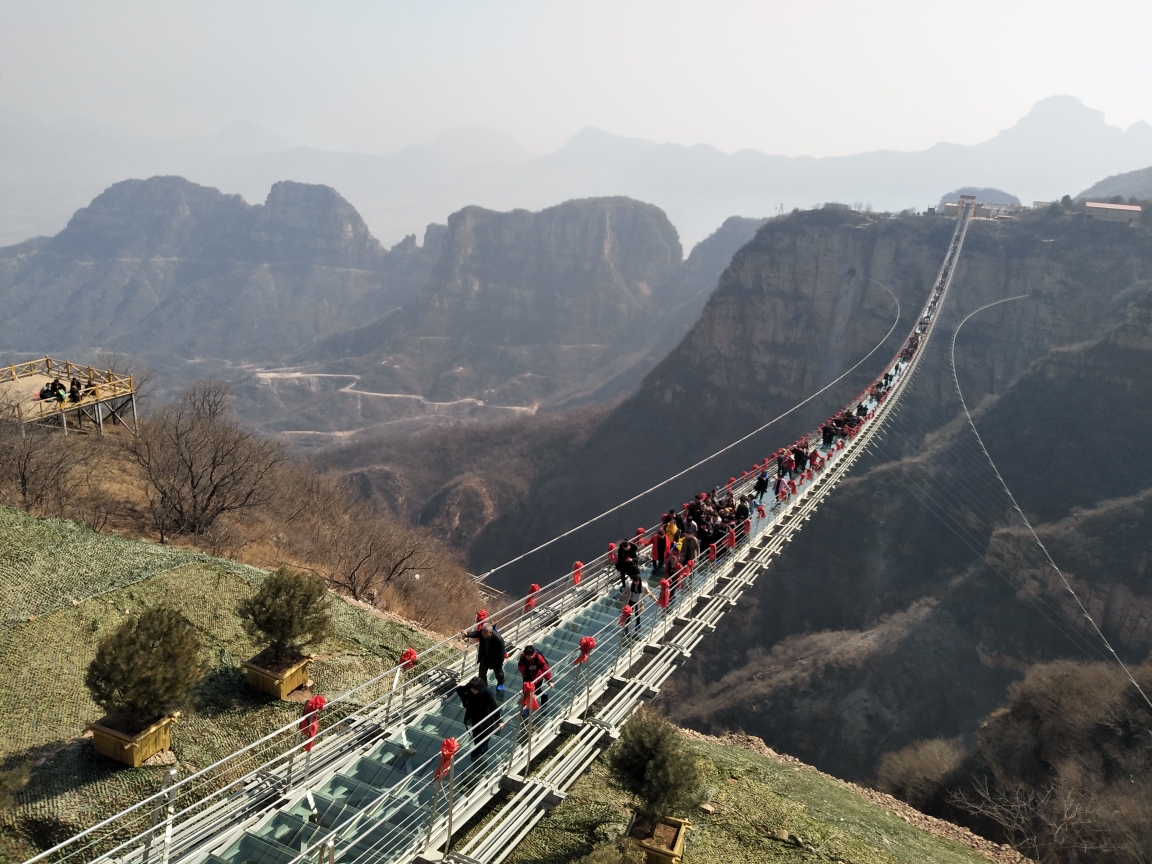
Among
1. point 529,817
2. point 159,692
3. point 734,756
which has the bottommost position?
point 734,756

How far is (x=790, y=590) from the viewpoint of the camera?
163 ft

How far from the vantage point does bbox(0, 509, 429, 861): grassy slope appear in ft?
26.0

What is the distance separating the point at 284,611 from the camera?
1048 cm

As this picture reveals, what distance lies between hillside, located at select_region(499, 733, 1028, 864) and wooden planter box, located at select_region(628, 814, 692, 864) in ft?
3.24

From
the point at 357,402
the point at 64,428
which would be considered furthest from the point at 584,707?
the point at 357,402

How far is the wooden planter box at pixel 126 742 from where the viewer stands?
832 cm

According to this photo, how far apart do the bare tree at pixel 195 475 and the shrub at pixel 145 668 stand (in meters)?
10.2

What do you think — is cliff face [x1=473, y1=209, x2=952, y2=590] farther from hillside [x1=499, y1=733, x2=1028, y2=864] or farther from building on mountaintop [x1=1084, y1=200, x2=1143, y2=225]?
hillside [x1=499, y1=733, x2=1028, y2=864]

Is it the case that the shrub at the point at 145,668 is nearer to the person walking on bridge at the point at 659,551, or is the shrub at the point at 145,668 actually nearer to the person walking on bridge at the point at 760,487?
the person walking on bridge at the point at 659,551

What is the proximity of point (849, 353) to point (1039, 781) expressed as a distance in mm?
56838

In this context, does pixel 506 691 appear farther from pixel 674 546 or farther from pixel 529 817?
pixel 674 546

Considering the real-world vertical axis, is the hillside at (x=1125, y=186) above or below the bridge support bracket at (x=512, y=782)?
above

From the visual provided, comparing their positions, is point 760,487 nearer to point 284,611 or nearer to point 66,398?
point 284,611

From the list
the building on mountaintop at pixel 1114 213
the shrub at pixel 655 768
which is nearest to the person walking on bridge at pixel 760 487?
the shrub at pixel 655 768
